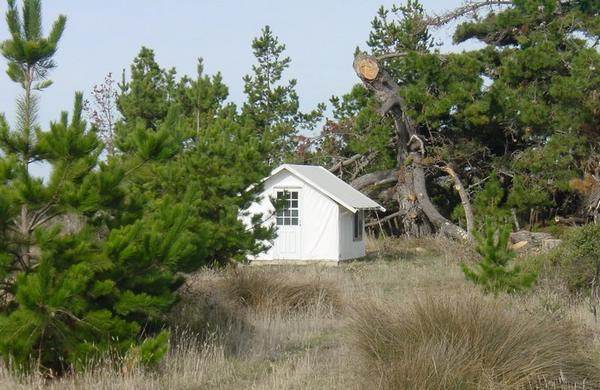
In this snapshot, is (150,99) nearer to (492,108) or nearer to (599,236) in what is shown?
(492,108)

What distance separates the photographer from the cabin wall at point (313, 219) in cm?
2666

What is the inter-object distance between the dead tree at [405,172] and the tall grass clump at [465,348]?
1979 cm

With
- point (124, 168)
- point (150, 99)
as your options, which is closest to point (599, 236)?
point (124, 168)

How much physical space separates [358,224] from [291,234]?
270 cm

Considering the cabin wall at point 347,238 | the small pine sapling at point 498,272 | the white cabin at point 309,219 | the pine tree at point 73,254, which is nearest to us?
the pine tree at point 73,254

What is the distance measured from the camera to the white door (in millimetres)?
27109

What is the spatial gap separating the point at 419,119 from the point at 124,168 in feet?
67.2

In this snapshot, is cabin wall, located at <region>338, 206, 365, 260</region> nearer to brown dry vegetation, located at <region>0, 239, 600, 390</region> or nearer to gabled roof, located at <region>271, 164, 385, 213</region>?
gabled roof, located at <region>271, 164, 385, 213</region>

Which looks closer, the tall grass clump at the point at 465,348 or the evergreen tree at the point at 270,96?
the tall grass clump at the point at 465,348

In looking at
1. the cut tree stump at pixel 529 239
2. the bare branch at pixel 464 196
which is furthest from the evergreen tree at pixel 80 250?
the bare branch at pixel 464 196

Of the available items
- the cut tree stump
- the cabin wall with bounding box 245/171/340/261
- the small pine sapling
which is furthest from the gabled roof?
the small pine sapling

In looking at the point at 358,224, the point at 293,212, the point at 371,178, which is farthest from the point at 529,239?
the point at 371,178

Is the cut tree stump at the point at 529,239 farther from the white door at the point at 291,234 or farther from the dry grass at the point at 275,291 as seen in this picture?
the dry grass at the point at 275,291

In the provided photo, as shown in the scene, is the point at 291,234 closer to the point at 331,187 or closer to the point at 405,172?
the point at 331,187
